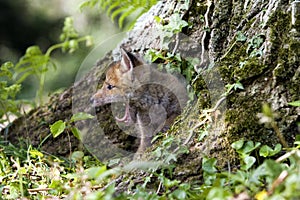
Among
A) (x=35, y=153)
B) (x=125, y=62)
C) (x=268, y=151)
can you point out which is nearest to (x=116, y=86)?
(x=125, y=62)

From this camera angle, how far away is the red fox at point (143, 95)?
3.22 meters

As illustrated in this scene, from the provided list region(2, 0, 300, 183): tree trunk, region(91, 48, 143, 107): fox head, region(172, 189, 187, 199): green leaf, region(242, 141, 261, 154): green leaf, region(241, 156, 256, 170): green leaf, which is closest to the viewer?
region(172, 189, 187, 199): green leaf

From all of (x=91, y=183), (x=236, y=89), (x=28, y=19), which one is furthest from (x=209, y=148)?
(x=28, y=19)

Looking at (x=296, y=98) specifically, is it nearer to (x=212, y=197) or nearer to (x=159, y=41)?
(x=212, y=197)

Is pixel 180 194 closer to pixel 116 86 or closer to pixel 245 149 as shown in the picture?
pixel 245 149

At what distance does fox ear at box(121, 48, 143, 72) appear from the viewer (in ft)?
10.9

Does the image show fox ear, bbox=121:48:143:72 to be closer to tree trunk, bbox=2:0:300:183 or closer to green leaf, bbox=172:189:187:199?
tree trunk, bbox=2:0:300:183

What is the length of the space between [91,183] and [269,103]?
0.92 meters

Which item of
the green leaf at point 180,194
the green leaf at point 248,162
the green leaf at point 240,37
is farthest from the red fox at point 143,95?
the green leaf at point 180,194

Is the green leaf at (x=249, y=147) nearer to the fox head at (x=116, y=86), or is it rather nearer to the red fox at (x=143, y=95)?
the red fox at (x=143, y=95)

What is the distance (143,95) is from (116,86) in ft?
0.72

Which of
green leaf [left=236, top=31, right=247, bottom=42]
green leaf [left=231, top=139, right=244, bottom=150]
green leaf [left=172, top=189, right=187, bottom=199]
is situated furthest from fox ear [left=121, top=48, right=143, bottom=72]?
green leaf [left=172, top=189, right=187, bottom=199]

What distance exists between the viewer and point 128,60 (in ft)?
11.0

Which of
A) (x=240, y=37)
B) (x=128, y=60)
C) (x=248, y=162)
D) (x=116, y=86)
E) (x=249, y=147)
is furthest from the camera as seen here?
(x=116, y=86)
